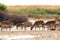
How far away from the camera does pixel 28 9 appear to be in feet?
129

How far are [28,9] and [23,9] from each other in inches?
27.8

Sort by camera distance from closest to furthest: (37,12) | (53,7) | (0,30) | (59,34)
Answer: (59,34), (0,30), (37,12), (53,7)

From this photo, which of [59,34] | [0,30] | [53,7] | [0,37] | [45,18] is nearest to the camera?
[0,37]

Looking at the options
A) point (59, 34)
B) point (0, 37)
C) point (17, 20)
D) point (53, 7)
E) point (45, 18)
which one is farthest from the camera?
point (53, 7)

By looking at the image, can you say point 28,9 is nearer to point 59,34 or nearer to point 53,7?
point 53,7

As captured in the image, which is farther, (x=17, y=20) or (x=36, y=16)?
(x=36, y=16)

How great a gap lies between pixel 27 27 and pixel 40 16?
9154mm

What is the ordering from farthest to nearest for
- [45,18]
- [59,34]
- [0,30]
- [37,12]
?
1. [37,12]
2. [45,18]
3. [0,30]
4. [59,34]

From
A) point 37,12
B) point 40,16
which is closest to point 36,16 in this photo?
point 40,16

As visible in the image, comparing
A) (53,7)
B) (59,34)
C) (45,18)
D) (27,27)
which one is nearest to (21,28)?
(27,27)

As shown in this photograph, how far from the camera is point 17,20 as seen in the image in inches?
1163

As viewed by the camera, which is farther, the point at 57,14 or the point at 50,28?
the point at 57,14

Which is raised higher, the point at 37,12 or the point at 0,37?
the point at 0,37

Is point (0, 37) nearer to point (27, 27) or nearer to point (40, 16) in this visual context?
point (27, 27)
